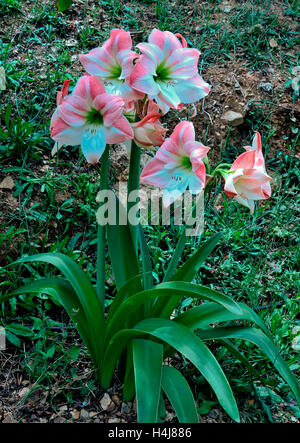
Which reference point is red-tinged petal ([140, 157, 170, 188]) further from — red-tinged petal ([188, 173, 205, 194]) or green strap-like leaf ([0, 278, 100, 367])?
green strap-like leaf ([0, 278, 100, 367])

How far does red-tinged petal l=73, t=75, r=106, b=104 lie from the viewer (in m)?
1.37

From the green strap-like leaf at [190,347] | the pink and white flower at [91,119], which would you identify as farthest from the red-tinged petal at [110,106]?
the green strap-like leaf at [190,347]

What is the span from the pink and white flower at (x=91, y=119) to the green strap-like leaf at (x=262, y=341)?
0.78 meters

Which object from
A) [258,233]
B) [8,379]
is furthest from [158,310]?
[258,233]

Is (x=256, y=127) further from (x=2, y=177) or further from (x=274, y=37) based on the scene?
(x=2, y=177)

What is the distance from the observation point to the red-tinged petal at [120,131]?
1.40 meters

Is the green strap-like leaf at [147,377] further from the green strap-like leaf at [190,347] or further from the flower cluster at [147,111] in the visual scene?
the flower cluster at [147,111]

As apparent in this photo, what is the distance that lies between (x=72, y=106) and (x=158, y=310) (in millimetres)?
788

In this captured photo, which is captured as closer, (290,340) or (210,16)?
(290,340)

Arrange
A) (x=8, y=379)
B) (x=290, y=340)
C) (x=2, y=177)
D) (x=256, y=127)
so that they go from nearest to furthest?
1. (x=8, y=379)
2. (x=290, y=340)
3. (x=2, y=177)
4. (x=256, y=127)

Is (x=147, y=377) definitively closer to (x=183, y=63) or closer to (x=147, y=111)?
(x=147, y=111)

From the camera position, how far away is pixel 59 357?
1.96 m

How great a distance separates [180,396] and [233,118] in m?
2.08

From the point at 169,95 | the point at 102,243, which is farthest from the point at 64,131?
the point at 102,243
